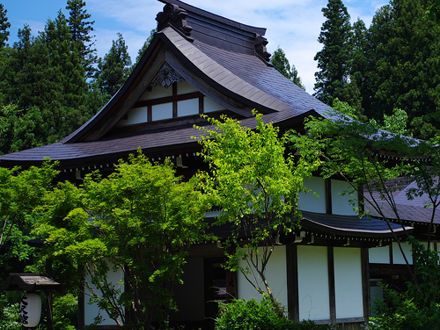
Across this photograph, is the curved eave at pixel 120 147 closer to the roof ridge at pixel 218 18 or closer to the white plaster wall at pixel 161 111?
the white plaster wall at pixel 161 111

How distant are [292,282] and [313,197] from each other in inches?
105

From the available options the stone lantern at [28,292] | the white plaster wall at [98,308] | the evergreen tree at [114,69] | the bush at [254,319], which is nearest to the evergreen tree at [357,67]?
the evergreen tree at [114,69]

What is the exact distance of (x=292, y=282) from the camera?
1541 centimetres

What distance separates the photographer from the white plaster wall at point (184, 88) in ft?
61.7

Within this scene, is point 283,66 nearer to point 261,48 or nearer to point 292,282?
point 261,48

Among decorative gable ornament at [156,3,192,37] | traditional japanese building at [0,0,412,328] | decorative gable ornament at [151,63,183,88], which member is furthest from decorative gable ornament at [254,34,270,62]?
decorative gable ornament at [151,63,183,88]

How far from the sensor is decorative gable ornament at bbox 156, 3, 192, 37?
817 inches

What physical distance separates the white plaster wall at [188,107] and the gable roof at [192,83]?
1.95ft

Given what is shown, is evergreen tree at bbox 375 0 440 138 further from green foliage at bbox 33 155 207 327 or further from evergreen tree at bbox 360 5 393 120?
green foliage at bbox 33 155 207 327

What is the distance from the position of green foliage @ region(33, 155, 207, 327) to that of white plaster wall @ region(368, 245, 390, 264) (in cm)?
890

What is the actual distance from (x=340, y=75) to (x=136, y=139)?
1268 inches

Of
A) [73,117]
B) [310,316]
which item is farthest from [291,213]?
[73,117]

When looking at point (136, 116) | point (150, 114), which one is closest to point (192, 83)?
point (150, 114)

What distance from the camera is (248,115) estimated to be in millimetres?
17391
